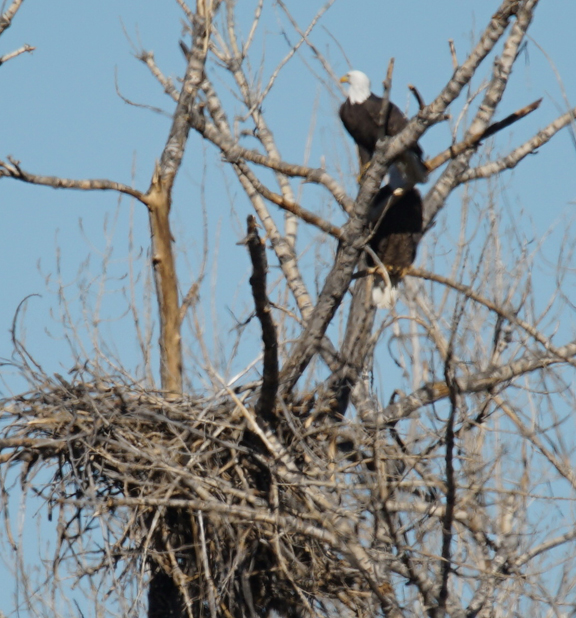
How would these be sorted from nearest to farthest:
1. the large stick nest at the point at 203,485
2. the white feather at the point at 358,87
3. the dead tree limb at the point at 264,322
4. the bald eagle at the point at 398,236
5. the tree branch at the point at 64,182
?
the dead tree limb at the point at 264,322 → the large stick nest at the point at 203,485 → the tree branch at the point at 64,182 → the bald eagle at the point at 398,236 → the white feather at the point at 358,87

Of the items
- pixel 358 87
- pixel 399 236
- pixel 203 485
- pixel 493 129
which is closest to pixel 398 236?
pixel 399 236

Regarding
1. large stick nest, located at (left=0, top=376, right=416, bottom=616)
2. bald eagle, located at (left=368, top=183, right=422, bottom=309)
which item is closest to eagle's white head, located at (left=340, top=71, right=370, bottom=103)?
bald eagle, located at (left=368, top=183, right=422, bottom=309)

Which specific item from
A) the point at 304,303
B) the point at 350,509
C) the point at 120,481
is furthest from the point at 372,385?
the point at 304,303

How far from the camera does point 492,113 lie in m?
5.05

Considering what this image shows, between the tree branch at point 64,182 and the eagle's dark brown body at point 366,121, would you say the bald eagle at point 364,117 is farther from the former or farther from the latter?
the tree branch at point 64,182

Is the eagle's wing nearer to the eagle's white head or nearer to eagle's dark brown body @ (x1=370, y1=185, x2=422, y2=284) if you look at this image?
the eagle's white head

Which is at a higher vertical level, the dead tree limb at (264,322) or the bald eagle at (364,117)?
the bald eagle at (364,117)

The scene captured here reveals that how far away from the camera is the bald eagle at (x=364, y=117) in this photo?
5.73 m

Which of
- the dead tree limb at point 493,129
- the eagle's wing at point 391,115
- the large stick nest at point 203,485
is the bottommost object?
the large stick nest at point 203,485

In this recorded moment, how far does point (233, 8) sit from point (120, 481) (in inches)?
160

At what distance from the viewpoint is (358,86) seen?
20.6 feet

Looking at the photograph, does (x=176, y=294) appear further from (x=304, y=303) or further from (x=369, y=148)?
(x=369, y=148)

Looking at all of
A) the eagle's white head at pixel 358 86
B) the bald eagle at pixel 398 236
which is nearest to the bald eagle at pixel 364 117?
the eagle's white head at pixel 358 86

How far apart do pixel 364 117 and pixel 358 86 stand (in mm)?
380
